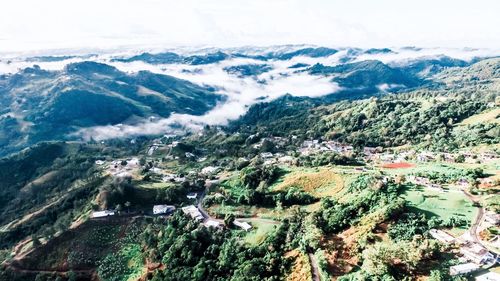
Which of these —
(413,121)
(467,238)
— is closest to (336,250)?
(467,238)

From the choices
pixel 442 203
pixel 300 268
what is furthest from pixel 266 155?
pixel 300 268

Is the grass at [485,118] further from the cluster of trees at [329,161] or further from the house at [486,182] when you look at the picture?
the house at [486,182]

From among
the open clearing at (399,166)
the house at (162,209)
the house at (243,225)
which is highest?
the open clearing at (399,166)

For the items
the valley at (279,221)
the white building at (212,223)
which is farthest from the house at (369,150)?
the white building at (212,223)

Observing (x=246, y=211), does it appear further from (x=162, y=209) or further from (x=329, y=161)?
(x=329, y=161)

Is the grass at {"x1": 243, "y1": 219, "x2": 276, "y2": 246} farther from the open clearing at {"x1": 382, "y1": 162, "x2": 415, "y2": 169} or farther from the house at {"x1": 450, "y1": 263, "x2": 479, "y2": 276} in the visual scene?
the open clearing at {"x1": 382, "y1": 162, "x2": 415, "y2": 169}

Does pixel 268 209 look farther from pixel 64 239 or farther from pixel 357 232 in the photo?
pixel 64 239
